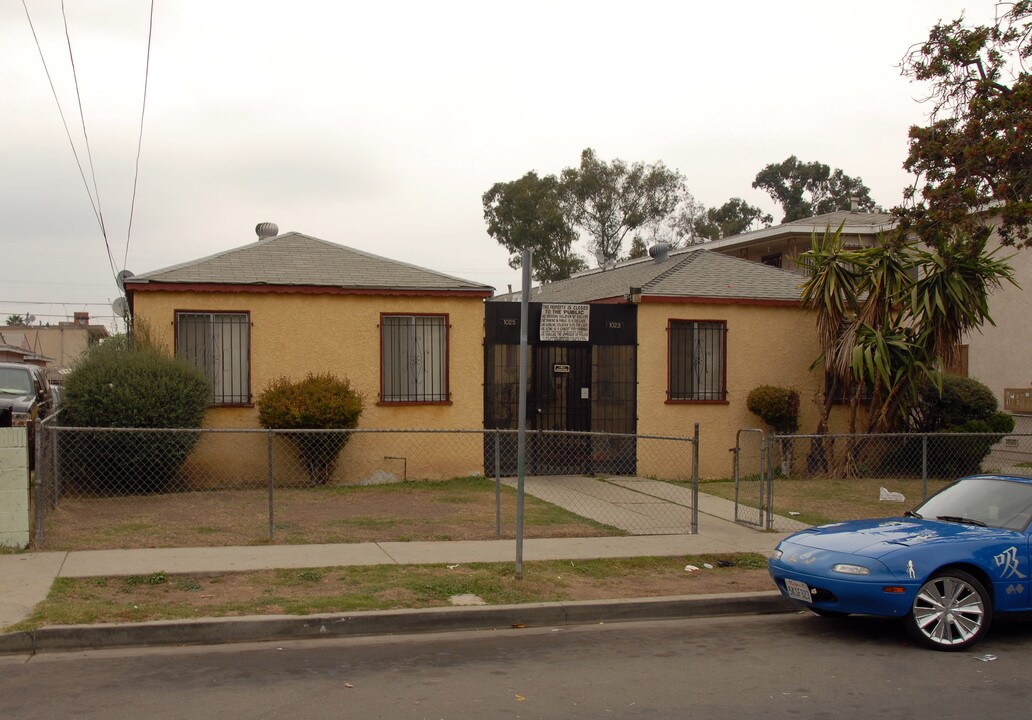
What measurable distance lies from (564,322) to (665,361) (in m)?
2.00

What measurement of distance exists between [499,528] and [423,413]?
5102 millimetres

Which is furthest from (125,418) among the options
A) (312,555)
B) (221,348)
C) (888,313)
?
(888,313)

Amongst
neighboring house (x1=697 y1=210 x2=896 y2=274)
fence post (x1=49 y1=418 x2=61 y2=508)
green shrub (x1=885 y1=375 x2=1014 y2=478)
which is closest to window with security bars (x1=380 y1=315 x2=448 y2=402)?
fence post (x1=49 y1=418 x2=61 y2=508)

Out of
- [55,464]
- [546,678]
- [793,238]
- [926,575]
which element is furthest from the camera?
[793,238]

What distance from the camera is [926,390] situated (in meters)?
17.3

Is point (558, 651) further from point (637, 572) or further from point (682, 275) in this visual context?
point (682, 275)

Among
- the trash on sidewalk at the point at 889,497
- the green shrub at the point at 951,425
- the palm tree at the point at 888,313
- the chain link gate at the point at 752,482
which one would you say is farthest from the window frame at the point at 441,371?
the green shrub at the point at 951,425

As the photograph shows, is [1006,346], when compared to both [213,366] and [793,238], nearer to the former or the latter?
[793,238]

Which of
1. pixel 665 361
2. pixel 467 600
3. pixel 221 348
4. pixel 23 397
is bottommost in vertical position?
pixel 467 600

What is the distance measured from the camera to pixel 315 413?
14.2 metres

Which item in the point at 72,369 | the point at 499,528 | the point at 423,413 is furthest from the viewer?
the point at 423,413

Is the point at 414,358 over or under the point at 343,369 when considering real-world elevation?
over

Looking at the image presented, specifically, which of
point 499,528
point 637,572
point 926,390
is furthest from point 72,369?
point 926,390

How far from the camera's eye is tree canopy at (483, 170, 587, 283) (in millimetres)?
43250
